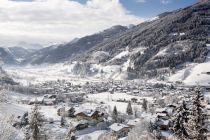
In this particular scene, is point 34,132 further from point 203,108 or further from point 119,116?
point 119,116

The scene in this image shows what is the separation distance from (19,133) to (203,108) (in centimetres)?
7864

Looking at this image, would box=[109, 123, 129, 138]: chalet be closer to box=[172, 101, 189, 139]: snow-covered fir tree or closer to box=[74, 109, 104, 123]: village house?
box=[74, 109, 104, 123]: village house

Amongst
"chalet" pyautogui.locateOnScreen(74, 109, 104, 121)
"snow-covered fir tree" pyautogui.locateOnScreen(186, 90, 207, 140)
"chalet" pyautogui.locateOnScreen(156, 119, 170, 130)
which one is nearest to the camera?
"snow-covered fir tree" pyautogui.locateOnScreen(186, 90, 207, 140)

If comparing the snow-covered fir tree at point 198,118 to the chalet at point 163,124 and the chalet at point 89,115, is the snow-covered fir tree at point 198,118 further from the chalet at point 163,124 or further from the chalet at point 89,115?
the chalet at point 89,115

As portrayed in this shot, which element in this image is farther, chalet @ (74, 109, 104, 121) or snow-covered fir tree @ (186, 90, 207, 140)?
chalet @ (74, 109, 104, 121)

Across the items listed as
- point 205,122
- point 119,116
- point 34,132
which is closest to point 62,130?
point 119,116

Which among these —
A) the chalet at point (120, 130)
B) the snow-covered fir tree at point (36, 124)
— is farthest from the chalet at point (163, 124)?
the snow-covered fir tree at point (36, 124)

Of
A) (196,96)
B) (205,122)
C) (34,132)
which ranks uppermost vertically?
(196,96)

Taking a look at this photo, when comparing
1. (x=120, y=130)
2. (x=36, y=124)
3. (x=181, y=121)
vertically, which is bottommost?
(x=120, y=130)

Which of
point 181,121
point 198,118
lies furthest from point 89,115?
point 198,118

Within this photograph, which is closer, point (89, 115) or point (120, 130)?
point (120, 130)

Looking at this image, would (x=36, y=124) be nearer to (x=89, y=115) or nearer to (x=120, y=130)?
(x=120, y=130)

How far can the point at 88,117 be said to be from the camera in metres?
124

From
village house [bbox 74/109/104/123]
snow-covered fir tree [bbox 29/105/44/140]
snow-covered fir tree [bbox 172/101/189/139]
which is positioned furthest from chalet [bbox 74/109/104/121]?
snow-covered fir tree [bbox 172/101/189/139]
